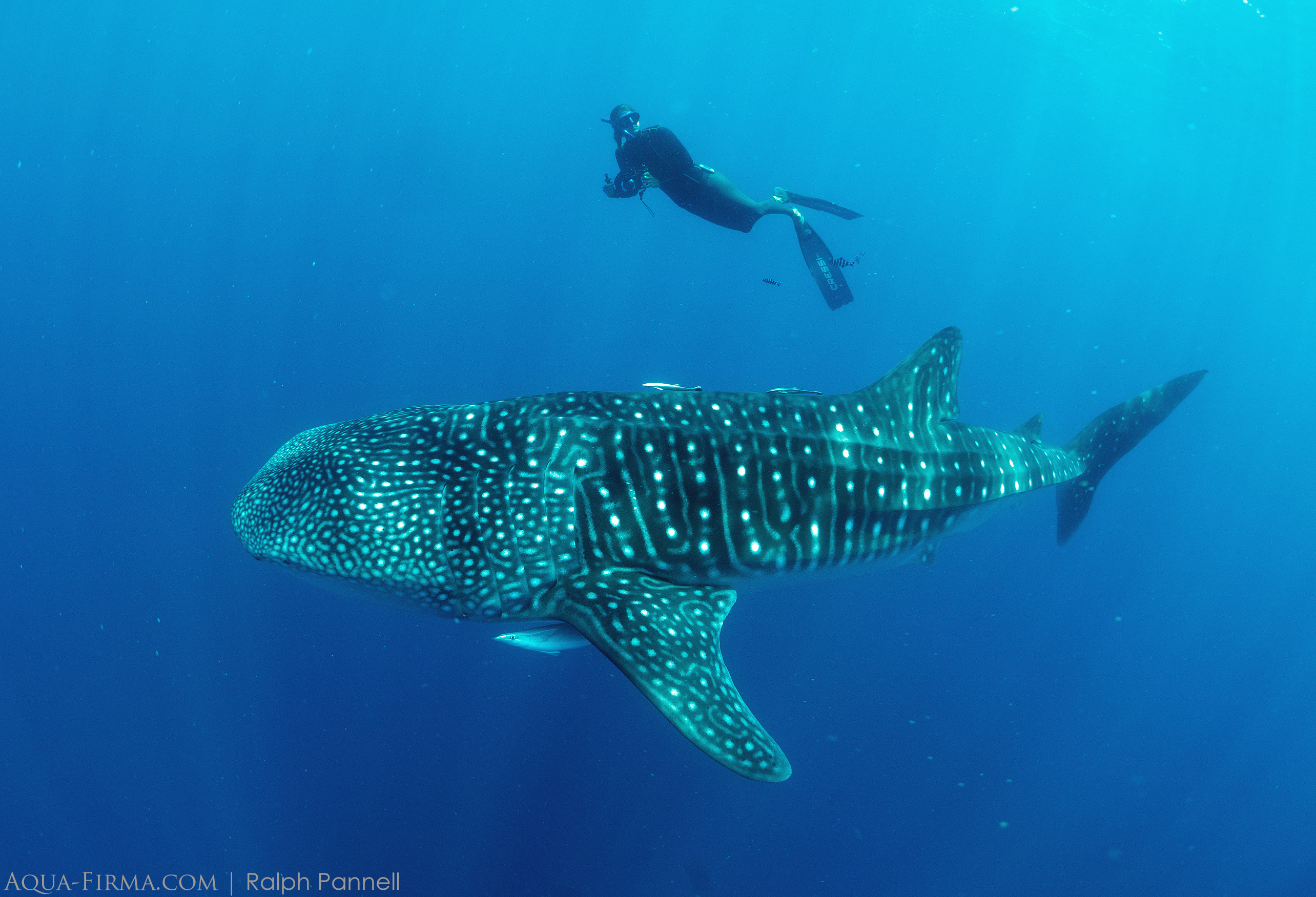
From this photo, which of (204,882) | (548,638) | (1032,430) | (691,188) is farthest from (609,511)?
(204,882)

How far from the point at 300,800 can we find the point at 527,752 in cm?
332

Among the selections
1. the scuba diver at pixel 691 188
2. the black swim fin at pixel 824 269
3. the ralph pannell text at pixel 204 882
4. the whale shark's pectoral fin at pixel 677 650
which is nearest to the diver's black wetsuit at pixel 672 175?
the scuba diver at pixel 691 188

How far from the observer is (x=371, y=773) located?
8.49m

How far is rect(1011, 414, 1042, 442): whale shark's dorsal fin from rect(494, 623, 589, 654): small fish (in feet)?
15.7

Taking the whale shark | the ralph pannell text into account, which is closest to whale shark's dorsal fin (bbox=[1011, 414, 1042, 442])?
the whale shark

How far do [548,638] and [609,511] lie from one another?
852 mm

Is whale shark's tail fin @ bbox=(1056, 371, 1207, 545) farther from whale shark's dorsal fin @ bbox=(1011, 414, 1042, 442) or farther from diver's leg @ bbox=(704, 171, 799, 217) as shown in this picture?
diver's leg @ bbox=(704, 171, 799, 217)

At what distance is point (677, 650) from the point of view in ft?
10.7

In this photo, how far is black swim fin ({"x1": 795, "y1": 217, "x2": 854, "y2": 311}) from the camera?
9695 millimetres

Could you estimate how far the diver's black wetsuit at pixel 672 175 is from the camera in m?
9.30

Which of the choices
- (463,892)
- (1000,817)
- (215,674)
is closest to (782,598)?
(1000,817)

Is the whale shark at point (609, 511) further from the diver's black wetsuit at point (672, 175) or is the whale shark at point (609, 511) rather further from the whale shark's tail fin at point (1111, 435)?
the diver's black wetsuit at point (672, 175)

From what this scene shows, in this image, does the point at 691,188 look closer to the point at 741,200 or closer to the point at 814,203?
the point at 741,200

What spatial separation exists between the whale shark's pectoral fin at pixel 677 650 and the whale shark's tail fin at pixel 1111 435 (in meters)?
4.87
